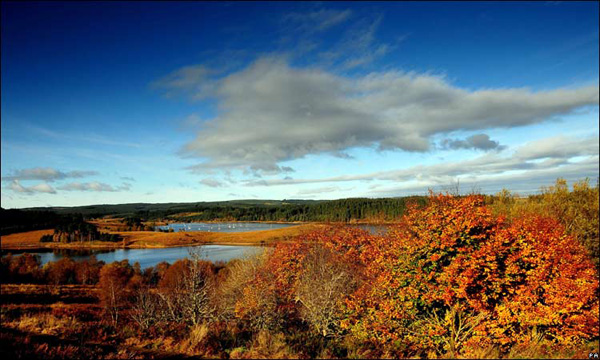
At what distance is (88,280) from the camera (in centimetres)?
8988

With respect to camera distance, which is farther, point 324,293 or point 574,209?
point 574,209

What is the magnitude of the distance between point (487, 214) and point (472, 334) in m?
7.65

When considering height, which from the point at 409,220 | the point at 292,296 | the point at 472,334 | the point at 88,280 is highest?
the point at 409,220

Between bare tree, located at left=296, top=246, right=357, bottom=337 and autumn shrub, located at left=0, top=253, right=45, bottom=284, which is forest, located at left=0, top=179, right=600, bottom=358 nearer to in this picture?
bare tree, located at left=296, top=246, right=357, bottom=337

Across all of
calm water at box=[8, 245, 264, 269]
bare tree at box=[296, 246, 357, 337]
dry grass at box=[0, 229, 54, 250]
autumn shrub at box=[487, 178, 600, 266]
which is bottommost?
calm water at box=[8, 245, 264, 269]

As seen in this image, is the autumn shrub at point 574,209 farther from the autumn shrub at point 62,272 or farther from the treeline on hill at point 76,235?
the treeline on hill at point 76,235

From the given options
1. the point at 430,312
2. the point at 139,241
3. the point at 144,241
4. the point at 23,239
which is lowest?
the point at 139,241

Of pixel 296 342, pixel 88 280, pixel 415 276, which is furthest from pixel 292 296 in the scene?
pixel 88 280

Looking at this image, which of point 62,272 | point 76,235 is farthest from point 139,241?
point 62,272

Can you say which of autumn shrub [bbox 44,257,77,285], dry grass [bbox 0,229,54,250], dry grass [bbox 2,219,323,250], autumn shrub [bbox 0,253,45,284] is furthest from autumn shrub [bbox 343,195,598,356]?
dry grass [bbox 0,229,54,250]

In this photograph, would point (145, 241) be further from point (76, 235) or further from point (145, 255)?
point (76, 235)

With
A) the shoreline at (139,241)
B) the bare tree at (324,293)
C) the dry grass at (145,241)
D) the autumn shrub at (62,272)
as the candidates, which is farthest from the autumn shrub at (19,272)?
the bare tree at (324,293)

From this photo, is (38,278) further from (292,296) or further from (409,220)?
(409,220)

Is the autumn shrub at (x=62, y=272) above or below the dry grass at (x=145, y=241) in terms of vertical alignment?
above
